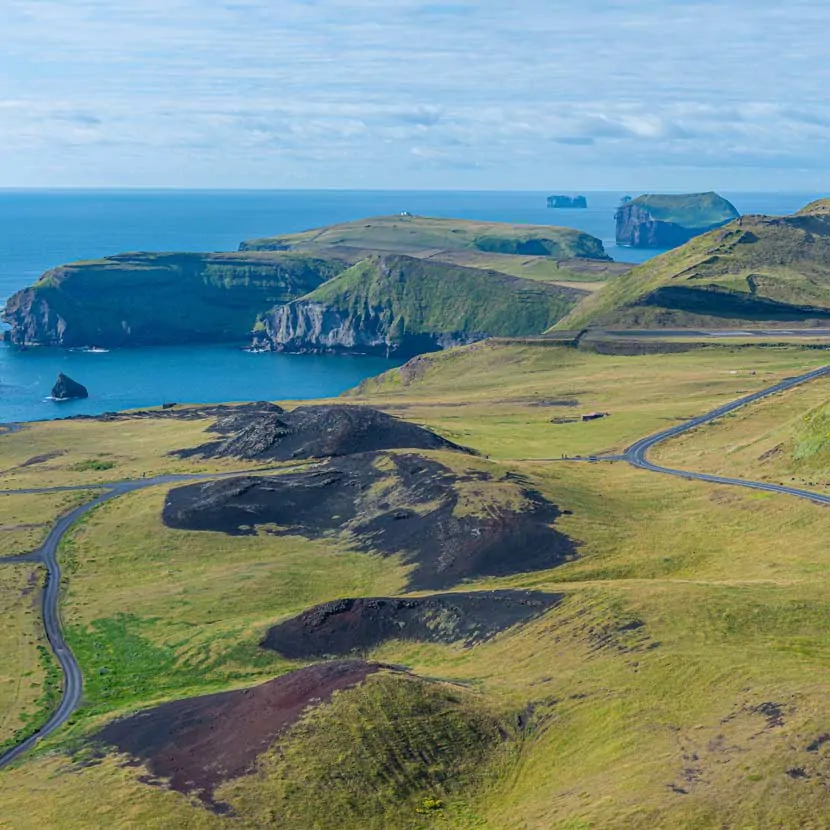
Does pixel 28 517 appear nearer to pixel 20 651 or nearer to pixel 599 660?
pixel 20 651

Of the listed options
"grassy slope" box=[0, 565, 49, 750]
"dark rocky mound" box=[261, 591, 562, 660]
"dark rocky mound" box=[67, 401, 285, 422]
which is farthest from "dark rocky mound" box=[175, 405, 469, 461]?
"dark rocky mound" box=[261, 591, 562, 660]

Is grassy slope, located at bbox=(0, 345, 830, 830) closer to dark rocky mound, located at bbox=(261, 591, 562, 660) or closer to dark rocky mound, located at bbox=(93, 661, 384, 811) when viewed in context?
dark rocky mound, located at bbox=(261, 591, 562, 660)

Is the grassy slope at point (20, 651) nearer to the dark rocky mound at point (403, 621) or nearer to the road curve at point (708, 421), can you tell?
the dark rocky mound at point (403, 621)

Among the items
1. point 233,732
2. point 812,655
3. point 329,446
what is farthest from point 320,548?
point 812,655

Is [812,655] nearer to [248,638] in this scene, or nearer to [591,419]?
[248,638]

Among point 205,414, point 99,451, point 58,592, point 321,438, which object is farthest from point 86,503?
point 205,414

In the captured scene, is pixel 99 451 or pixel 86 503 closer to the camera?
pixel 86 503
